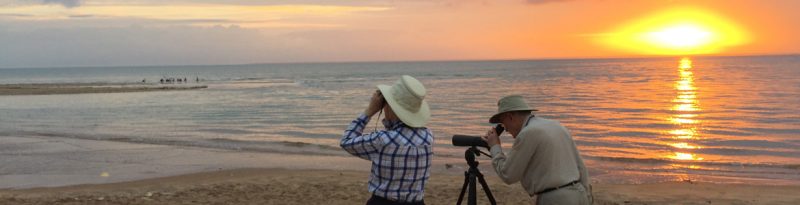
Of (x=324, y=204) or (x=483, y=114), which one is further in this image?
(x=483, y=114)

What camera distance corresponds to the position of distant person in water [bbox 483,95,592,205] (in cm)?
371

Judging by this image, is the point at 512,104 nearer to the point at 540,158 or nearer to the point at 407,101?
the point at 540,158

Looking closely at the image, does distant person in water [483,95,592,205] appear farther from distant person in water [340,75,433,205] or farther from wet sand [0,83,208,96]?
wet sand [0,83,208,96]

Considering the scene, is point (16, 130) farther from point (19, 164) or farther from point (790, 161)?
point (790, 161)

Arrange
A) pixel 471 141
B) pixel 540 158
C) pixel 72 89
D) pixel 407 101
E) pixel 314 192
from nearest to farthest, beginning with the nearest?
pixel 407 101
pixel 540 158
pixel 471 141
pixel 314 192
pixel 72 89

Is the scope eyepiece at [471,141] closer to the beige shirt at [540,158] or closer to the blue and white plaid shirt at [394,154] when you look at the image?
the beige shirt at [540,158]

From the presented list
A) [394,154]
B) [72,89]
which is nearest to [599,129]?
[394,154]

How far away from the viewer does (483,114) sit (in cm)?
2589

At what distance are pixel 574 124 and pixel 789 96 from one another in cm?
1702

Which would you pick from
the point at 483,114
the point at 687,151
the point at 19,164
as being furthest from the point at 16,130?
the point at 687,151

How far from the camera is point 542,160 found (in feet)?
12.3

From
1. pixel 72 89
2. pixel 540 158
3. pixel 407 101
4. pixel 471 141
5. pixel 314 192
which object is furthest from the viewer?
pixel 72 89

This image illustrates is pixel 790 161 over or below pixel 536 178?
below

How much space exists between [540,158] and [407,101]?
0.75m
